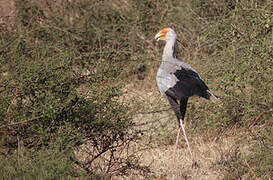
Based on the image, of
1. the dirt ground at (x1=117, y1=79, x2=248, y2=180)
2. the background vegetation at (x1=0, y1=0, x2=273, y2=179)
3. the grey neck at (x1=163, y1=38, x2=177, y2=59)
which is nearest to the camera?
the background vegetation at (x1=0, y1=0, x2=273, y2=179)

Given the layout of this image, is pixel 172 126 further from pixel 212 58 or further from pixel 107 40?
pixel 107 40

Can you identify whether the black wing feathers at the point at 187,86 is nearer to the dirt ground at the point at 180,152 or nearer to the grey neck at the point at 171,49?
the dirt ground at the point at 180,152

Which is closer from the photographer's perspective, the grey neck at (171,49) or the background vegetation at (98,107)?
the background vegetation at (98,107)

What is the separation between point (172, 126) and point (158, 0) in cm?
368

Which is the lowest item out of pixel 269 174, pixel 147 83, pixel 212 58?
pixel 147 83

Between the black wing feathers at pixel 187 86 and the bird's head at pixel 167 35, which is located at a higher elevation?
the bird's head at pixel 167 35

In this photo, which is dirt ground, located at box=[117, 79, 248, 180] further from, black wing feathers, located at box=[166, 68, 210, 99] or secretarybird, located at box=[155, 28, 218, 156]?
black wing feathers, located at box=[166, 68, 210, 99]

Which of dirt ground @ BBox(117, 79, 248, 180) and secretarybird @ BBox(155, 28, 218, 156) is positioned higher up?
secretarybird @ BBox(155, 28, 218, 156)

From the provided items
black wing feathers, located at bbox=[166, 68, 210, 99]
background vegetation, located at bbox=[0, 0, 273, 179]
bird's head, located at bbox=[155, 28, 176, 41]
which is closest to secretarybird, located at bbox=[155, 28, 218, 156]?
black wing feathers, located at bbox=[166, 68, 210, 99]

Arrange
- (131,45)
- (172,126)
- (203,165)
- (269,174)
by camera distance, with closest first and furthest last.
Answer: (269,174)
(203,165)
(172,126)
(131,45)

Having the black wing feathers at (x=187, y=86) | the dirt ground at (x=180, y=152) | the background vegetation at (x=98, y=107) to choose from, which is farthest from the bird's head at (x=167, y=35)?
the black wing feathers at (x=187, y=86)

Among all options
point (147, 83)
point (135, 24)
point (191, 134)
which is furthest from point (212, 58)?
point (135, 24)

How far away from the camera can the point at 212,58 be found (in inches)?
249

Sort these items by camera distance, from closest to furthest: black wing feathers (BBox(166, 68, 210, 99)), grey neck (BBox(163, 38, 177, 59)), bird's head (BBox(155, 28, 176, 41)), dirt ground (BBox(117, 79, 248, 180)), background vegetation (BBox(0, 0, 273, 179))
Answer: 1. background vegetation (BBox(0, 0, 273, 179))
2. dirt ground (BBox(117, 79, 248, 180))
3. black wing feathers (BBox(166, 68, 210, 99))
4. grey neck (BBox(163, 38, 177, 59))
5. bird's head (BBox(155, 28, 176, 41))
